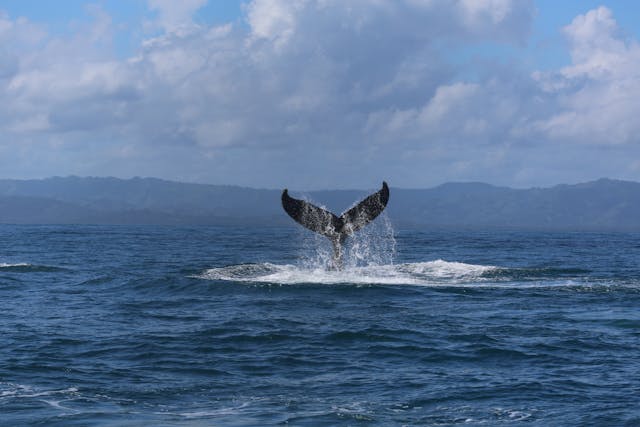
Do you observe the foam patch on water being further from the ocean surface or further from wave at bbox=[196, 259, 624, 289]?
the ocean surface

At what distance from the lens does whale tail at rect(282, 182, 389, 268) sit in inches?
969

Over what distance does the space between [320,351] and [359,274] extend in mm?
12197

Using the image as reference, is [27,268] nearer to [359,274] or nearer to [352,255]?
[359,274]

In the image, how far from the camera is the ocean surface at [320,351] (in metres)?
12.3

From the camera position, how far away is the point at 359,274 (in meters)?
28.4

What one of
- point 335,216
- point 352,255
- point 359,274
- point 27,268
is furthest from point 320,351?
point 352,255

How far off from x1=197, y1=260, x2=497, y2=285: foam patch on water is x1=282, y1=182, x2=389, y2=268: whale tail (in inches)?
56.3

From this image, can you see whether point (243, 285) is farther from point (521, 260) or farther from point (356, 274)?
point (521, 260)

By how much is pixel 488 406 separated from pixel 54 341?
8.80m

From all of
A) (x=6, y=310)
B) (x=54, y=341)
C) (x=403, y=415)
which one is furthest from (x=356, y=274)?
(x=403, y=415)

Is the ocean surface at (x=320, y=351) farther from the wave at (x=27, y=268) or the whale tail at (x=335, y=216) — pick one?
the wave at (x=27, y=268)

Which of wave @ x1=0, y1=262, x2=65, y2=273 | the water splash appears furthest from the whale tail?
wave @ x1=0, y1=262, x2=65, y2=273

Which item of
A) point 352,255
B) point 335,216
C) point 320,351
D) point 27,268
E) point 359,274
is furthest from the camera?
point 352,255

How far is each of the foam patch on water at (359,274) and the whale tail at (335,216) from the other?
1.43m
